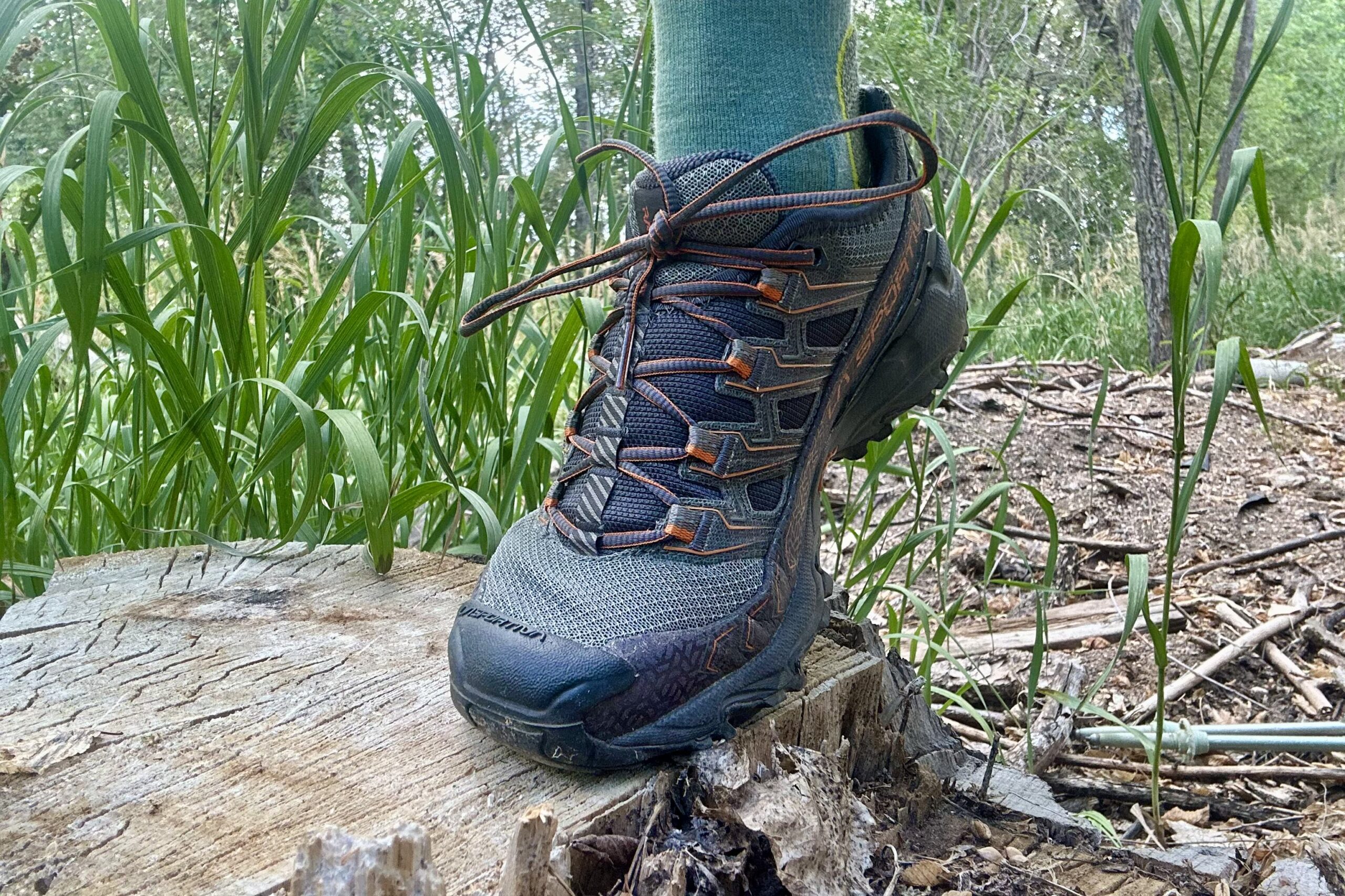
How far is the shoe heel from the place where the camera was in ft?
3.52

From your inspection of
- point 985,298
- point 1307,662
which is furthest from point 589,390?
point 985,298

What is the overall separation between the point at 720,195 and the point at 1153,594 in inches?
58.6

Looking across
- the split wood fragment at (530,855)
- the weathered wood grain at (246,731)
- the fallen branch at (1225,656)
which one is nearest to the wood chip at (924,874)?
the weathered wood grain at (246,731)

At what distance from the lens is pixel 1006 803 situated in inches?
40.1

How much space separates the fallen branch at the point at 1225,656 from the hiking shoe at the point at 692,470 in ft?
2.83


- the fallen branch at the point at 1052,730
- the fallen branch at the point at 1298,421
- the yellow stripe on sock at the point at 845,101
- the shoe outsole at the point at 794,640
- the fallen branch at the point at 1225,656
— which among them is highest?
the yellow stripe on sock at the point at 845,101

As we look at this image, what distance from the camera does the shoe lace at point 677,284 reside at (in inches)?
33.7

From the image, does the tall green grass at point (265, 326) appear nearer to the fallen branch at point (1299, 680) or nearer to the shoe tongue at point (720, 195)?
the shoe tongue at point (720, 195)

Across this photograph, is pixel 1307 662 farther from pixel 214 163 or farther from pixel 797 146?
pixel 214 163

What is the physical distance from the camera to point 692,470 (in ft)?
2.88

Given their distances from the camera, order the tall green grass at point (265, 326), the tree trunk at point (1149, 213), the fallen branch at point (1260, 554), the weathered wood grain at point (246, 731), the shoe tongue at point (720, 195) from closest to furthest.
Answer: the weathered wood grain at point (246, 731)
the shoe tongue at point (720, 195)
the tall green grass at point (265, 326)
the fallen branch at point (1260, 554)
the tree trunk at point (1149, 213)

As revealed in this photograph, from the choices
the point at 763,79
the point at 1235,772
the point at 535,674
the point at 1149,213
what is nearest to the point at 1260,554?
the point at 1235,772

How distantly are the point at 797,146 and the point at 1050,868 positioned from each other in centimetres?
64

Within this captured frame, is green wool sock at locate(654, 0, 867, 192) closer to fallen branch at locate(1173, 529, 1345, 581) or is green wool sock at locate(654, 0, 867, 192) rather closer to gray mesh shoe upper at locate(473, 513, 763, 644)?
gray mesh shoe upper at locate(473, 513, 763, 644)
